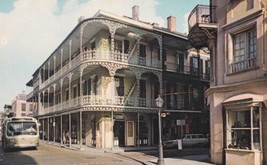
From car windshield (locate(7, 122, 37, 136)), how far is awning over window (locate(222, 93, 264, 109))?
16.9 metres

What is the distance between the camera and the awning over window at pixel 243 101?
48.9 feet

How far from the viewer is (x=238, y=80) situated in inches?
646

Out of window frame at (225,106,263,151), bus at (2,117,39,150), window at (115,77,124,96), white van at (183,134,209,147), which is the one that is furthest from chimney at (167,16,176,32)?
window frame at (225,106,263,151)

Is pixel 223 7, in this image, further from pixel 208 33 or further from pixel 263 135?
pixel 263 135

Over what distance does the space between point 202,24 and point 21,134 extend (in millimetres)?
16974

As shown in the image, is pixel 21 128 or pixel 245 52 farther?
pixel 21 128

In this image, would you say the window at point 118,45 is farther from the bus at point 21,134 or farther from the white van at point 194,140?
the white van at point 194,140

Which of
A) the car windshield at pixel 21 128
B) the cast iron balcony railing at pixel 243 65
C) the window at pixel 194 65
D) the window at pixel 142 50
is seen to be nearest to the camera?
the cast iron balcony railing at pixel 243 65

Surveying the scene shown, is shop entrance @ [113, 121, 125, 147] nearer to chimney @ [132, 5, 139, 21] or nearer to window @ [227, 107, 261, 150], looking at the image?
chimney @ [132, 5, 139, 21]

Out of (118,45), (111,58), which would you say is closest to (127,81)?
(118,45)

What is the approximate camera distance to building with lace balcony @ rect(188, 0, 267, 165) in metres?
15.1

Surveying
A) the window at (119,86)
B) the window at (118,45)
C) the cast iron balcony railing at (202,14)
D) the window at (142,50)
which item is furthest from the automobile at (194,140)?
the cast iron balcony railing at (202,14)

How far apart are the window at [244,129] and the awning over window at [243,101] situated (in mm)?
320

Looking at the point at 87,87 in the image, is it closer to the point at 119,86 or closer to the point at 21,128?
the point at 119,86
